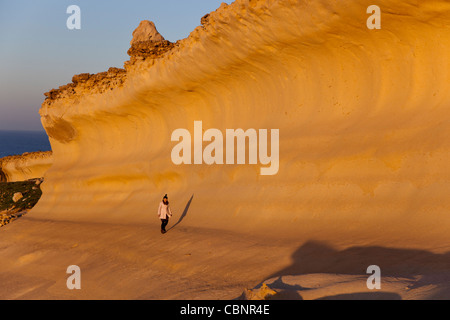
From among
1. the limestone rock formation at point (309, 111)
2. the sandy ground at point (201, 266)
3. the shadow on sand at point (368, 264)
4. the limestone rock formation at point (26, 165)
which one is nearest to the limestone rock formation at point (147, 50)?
the limestone rock formation at point (309, 111)

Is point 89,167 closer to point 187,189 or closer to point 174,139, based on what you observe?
point 174,139

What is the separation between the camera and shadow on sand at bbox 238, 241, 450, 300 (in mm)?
3945

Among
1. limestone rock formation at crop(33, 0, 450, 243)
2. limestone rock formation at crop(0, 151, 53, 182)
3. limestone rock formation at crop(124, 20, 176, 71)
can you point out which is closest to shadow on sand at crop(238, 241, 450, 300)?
limestone rock formation at crop(33, 0, 450, 243)

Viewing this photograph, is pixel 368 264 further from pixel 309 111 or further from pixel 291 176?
pixel 309 111

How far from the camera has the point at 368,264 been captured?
5.44 meters

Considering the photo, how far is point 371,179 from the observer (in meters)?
7.06

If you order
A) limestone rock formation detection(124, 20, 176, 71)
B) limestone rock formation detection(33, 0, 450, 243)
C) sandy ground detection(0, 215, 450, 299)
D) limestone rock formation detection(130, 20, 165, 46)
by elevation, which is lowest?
sandy ground detection(0, 215, 450, 299)

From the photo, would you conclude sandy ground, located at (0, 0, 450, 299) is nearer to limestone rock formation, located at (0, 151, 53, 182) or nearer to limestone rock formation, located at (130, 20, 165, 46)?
limestone rock formation, located at (130, 20, 165, 46)

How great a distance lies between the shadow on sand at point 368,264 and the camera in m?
3.95

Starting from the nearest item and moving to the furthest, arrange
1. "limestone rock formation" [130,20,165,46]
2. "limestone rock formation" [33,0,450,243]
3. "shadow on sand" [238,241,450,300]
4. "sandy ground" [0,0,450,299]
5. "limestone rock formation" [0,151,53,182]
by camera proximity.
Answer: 1. "shadow on sand" [238,241,450,300]
2. "sandy ground" [0,0,450,299]
3. "limestone rock formation" [33,0,450,243]
4. "limestone rock formation" [130,20,165,46]
5. "limestone rock formation" [0,151,53,182]

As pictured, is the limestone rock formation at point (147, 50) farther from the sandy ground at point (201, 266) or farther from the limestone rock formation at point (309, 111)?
the sandy ground at point (201, 266)

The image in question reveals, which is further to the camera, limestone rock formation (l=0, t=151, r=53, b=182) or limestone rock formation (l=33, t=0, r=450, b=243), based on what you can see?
limestone rock formation (l=0, t=151, r=53, b=182)

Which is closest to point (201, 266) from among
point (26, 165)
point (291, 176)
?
point (291, 176)
